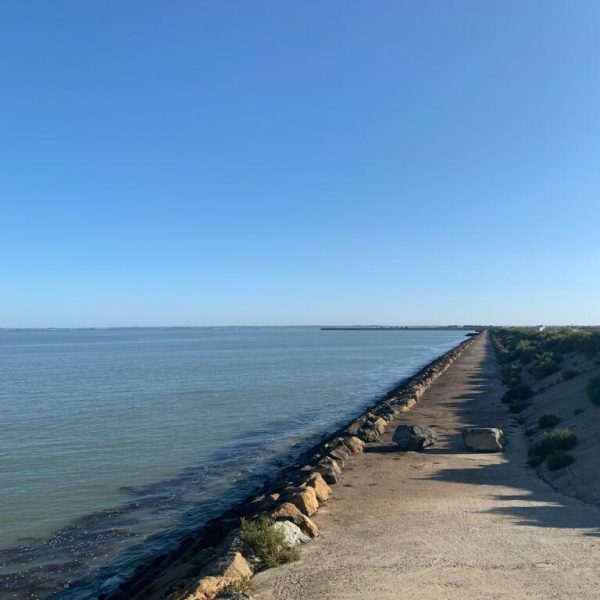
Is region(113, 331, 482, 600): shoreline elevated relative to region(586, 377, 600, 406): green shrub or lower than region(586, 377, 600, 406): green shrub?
lower

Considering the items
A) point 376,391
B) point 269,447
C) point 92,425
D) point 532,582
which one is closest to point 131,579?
point 532,582

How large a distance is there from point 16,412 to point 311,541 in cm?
2302

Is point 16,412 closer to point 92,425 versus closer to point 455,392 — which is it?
point 92,425

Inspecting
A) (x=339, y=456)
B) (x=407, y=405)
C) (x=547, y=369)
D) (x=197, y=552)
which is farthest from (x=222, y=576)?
(x=547, y=369)

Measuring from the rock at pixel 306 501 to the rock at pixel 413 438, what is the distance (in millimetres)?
6011

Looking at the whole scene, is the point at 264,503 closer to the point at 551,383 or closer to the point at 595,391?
the point at 595,391

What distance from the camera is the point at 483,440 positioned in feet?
51.6

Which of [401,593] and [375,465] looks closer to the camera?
Answer: [401,593]

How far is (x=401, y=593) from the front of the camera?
670 centimetres

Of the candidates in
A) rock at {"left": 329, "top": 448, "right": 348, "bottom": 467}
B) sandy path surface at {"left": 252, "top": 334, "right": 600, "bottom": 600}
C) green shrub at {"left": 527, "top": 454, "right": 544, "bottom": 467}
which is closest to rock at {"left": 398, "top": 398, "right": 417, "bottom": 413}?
sandy path surface at {"left": 252, "top": 334, "right": 600, "bottom": 600}

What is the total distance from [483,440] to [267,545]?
9.46 metres

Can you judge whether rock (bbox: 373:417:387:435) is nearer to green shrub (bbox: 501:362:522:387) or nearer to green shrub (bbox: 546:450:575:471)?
green shrub (bbox: 546:450:575:471)

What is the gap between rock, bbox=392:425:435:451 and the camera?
1606 cm

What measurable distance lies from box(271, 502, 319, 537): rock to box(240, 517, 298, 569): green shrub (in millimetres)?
696
